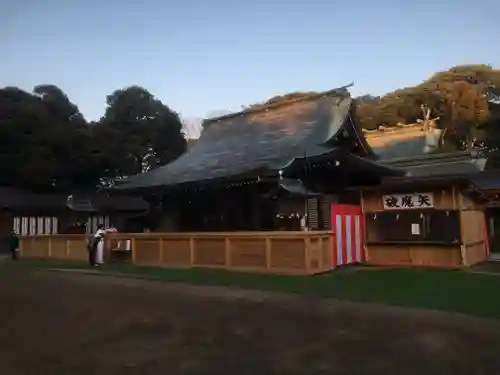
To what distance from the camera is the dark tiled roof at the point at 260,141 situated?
55.5 ft

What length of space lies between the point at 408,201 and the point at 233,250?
568 centimetres

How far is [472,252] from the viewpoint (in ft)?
50.9

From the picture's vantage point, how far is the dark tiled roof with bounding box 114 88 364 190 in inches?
666

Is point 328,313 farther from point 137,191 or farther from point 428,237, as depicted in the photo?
point 137,191

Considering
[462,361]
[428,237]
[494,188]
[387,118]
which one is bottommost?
[462,361]

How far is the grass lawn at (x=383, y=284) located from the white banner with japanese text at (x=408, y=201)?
2.04 meters

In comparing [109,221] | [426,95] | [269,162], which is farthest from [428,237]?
[109,221]

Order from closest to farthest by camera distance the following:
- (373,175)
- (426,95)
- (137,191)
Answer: (373,175) < (137,191) < (426,95)

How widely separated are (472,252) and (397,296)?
23.9 feet

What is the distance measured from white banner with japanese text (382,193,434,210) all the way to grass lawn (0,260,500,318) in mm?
2036

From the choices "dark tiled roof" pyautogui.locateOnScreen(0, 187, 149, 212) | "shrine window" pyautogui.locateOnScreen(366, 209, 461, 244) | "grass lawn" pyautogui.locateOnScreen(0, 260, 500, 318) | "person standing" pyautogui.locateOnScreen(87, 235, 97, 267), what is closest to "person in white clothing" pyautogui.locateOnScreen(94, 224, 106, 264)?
"person standing" pyautogui.locateOnScreen(87, 235, 97, 267)

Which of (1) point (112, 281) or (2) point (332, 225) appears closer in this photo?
(1) point (112, 281)

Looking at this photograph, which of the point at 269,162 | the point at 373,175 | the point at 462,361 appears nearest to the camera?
the point at 462,361

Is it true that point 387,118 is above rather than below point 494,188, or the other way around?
above
